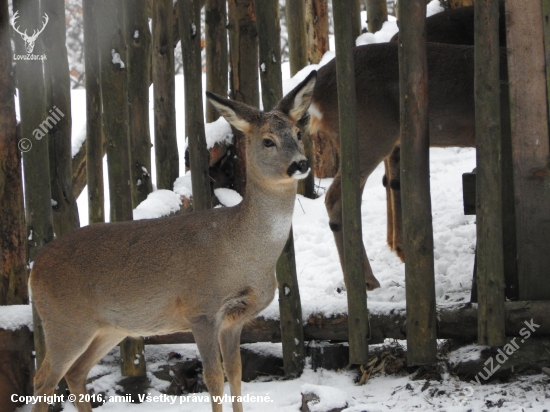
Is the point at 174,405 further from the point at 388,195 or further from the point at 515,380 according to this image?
the point at 388,195

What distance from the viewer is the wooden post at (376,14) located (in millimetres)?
9844

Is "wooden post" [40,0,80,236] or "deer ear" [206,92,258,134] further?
"wooden post" [40,0,80,236]

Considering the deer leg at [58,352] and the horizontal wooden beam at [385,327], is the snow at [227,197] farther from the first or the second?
the deer leg at [58,352]

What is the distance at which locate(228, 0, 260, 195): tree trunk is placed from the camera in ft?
23.9

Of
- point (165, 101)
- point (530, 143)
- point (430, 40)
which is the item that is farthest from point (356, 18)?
point (530, 143)

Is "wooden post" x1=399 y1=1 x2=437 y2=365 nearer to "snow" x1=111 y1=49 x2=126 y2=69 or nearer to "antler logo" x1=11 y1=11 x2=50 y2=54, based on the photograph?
"snow" x1=111 y1=49 x2=126 y2=69

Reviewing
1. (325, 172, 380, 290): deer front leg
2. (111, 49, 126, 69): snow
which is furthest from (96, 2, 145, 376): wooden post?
(325, 172, 380, 290): deer front leg

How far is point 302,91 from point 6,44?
6.82 ft

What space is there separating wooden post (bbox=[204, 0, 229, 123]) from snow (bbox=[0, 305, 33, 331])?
3.08m

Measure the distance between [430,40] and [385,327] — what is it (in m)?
3.26

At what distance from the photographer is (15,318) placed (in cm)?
557

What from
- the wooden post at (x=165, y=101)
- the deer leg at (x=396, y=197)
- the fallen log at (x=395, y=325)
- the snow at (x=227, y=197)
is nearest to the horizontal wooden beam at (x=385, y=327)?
the fallen log at (x=395, y=325)

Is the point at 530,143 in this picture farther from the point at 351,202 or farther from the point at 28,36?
the point at 28,36

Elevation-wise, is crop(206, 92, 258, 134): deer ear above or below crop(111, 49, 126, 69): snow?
below
